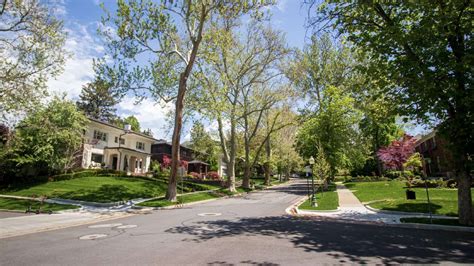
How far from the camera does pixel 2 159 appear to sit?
23734mm

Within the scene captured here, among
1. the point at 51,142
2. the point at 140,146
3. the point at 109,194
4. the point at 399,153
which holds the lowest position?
the point at 109,194

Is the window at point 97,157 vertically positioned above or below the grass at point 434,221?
above

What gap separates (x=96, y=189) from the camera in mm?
22922

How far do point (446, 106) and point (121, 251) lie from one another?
38.4 feet

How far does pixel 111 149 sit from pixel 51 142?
10.5m

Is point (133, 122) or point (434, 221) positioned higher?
point (133, 122)

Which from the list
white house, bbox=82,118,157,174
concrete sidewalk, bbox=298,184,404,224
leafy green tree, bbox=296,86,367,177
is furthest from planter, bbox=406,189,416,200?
white house, bbox=82,118,157,174

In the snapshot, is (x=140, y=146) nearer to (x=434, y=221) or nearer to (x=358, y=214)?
(x=358, y=214)

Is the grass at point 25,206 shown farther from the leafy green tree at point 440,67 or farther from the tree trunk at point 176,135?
the leafy green tree at point 440,67

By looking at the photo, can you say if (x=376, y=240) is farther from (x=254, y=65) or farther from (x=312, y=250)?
(x=254, y=65)

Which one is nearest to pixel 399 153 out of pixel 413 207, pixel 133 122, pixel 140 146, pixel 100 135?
pixel 413 207

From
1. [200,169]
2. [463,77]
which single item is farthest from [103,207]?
[200,169]

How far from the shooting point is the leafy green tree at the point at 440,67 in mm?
9875

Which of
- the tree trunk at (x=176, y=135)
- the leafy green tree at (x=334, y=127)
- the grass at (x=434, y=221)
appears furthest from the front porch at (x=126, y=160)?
the grass at (x=434, y=221)
